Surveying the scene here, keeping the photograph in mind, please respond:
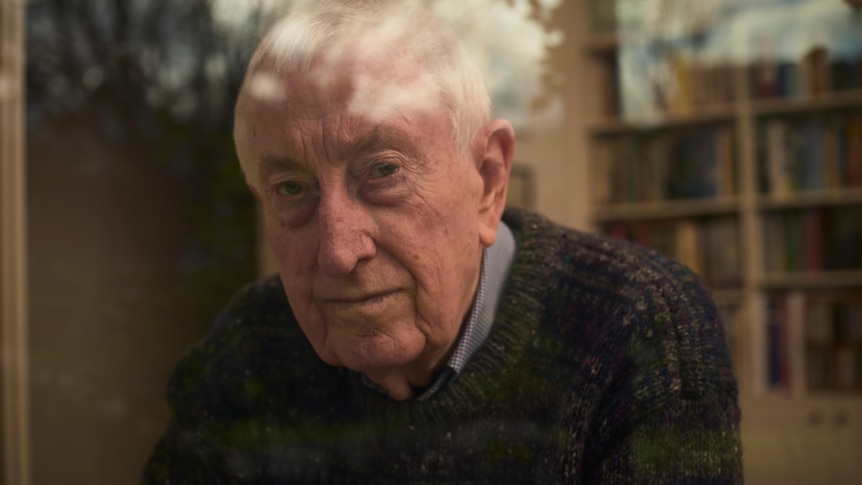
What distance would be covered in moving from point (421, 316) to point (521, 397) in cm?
17

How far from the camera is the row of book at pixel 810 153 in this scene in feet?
3.01

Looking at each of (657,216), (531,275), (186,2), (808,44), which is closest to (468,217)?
(531,275)

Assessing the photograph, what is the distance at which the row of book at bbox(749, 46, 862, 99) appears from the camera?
0.91 meters

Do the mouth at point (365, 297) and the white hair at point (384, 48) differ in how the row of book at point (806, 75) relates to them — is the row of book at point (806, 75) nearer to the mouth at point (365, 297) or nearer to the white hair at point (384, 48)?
the white hair at point (384, 48)

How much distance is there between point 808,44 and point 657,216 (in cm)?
26

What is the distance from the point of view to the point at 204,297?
1169mm

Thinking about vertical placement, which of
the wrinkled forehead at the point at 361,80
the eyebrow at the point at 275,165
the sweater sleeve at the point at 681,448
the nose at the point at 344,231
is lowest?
the sweater sleeve at the point at 681,448

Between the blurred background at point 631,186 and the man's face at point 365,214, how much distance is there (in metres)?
0.12

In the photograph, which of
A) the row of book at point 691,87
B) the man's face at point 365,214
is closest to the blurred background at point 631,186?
the row of book at point 691,87

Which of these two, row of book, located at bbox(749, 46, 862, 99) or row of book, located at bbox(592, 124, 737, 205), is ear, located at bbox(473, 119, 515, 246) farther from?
row of book, located at bbox(749, 46, 862, 99)

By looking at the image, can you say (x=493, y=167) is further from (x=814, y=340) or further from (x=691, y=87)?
(x=814, y=340)

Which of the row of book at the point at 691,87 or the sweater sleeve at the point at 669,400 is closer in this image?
the sweater sleeve at the point at 669,400

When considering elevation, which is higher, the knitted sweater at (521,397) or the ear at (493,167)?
the ear at (493,167)

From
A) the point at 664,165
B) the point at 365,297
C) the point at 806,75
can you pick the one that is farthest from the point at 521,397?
the point at 806,75
